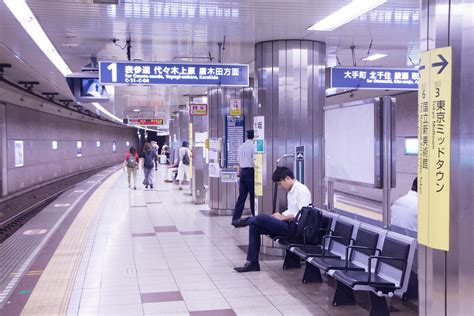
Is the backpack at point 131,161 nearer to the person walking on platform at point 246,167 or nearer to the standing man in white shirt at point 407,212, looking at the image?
the person walking on platform at point 246,167

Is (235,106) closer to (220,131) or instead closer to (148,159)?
(220,131)

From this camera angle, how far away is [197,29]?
22.3 feet

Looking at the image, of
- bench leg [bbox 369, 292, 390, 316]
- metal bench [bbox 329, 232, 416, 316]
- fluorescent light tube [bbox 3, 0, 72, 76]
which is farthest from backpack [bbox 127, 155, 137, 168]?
bench leg [bbox 369, 292, 390, 316]

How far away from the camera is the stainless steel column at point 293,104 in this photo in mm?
7102

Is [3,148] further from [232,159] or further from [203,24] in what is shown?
[203,24]

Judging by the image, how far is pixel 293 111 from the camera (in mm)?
7113

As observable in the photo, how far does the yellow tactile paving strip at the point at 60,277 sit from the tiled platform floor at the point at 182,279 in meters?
0.11

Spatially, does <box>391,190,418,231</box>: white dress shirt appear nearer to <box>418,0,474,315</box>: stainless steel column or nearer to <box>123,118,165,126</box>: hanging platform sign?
<box>418,0,474,315</box>: stainless steel column

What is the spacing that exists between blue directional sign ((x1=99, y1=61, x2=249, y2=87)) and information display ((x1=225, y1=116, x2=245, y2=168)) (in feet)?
11.1

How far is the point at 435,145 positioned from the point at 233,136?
860 centimetres

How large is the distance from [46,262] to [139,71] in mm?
2900

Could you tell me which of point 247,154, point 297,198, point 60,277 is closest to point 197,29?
point 297,198

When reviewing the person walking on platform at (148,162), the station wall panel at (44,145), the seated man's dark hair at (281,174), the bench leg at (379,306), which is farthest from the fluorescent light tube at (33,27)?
the person walking on platform at (148,162)

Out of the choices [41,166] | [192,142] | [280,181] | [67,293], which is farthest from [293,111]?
[41,166]
